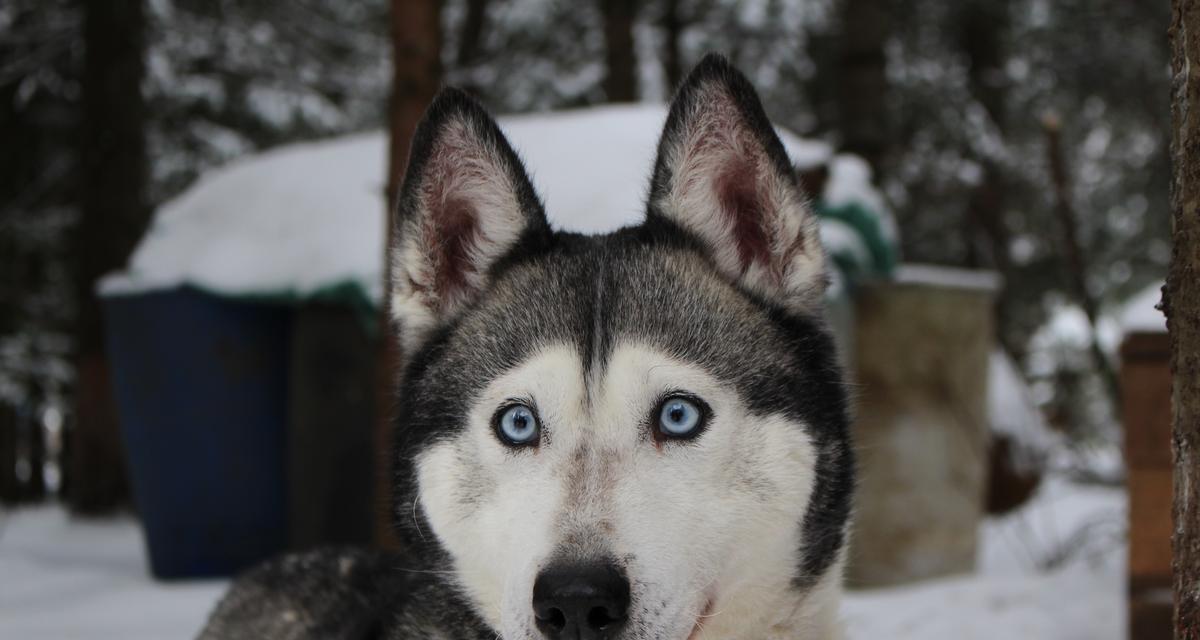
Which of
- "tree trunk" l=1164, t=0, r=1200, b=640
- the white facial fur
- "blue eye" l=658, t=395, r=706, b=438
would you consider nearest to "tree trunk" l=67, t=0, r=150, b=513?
the white facial fur

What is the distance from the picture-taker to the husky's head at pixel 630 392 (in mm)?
1940

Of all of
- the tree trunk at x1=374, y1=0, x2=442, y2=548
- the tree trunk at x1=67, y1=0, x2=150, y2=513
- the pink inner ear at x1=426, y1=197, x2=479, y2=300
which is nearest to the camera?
the pink inner ear at x1=426, y1=197, x2=479, y2=300

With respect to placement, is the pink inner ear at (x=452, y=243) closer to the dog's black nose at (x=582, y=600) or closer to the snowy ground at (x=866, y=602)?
the dog's black nose at (x=582, y=600)

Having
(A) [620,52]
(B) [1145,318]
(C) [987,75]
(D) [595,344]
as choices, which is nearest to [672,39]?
(A) [620,52]

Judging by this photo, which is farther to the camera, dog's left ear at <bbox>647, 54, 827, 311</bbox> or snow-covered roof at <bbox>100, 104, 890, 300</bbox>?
snow-covered roof at <bbox>100, 104, 890, 300</bbox>

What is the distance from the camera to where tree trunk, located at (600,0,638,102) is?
9969 millimetres

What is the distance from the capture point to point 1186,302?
6.62ft

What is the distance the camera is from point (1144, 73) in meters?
10.7

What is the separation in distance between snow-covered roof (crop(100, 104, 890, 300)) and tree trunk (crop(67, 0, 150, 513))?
2096mm

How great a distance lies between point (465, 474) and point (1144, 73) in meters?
10.5

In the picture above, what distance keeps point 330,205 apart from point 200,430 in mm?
1361

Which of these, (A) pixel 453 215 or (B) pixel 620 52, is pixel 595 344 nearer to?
(A) pixel 453 215

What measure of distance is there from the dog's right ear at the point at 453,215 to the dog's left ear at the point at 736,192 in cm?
30

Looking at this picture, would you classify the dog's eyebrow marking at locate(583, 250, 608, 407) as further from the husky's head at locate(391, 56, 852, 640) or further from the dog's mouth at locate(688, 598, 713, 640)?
the dog's mouth at locate(688, 598, 713, 640)
